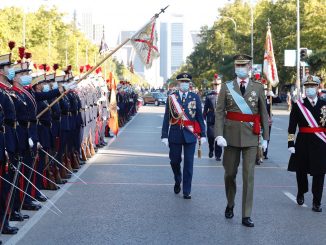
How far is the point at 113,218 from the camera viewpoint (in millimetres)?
9492

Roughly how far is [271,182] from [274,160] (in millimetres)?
4192

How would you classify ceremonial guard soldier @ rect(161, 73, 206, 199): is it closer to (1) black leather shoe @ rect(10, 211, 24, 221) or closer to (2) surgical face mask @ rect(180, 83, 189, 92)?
(2) surgical face mask @ rect(180, 83, 189, 92)

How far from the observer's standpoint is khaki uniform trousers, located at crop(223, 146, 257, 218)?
9148 mm

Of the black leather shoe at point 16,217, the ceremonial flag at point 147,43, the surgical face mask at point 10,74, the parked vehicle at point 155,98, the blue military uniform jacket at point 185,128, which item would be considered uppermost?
the ceremonial flag at point 147,43

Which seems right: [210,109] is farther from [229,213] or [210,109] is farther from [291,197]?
[229,213]

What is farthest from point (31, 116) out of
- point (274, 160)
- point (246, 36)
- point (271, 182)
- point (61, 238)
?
point (246, 36)

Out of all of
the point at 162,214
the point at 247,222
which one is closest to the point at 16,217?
the point at 162,214

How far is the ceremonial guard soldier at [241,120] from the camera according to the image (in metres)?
9.33

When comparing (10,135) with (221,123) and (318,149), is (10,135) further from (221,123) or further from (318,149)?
(318,149)

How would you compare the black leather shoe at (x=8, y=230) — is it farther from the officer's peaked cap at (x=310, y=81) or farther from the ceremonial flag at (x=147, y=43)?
the ceremonial flag at (x=147, y=43)

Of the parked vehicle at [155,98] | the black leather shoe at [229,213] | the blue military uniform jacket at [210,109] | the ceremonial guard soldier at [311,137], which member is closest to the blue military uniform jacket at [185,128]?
the ceremonial guard soldier at [311,137]

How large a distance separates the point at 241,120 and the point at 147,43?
3690 mm

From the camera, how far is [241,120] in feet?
30.8

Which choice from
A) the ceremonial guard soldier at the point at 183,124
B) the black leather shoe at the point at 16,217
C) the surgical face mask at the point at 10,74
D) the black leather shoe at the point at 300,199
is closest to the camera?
the surgical face mask at the point at 10,74
